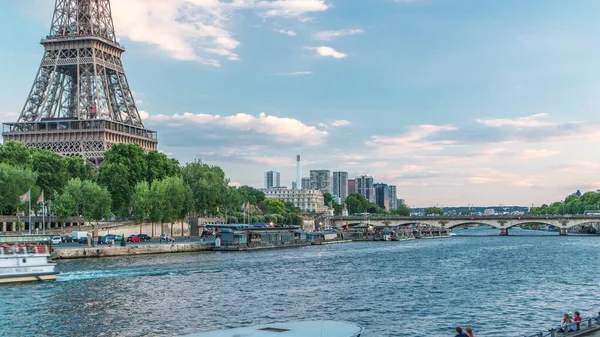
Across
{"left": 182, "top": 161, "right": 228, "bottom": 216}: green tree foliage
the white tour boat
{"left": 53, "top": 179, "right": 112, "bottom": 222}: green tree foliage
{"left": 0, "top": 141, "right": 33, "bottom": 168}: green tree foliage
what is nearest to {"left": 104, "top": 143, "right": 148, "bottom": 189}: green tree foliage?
{"left": 182, "top": 161, "right": 228, "bottom": 216}: green tree foliage

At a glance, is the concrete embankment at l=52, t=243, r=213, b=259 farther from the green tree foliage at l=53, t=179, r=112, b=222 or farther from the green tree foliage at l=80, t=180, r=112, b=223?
the green tree foliage at l=53, t=179, r=112, b=222

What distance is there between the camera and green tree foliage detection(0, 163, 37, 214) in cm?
9725

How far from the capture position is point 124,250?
88.6m

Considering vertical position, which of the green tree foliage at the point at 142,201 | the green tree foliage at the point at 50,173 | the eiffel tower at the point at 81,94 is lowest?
the green tree foliage at the point at 142,201

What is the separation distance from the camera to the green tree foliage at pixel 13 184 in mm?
97250

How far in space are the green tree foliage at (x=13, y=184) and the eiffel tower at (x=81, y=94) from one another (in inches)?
1764

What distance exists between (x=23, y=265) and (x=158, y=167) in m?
76.5

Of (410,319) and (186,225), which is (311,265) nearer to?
(410,319)

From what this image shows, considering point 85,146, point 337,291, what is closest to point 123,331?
point 337,291

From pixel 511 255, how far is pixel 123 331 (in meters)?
79.7

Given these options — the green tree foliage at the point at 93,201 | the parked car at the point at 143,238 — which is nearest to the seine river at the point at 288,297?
the green tree foliage at the point at 93,201

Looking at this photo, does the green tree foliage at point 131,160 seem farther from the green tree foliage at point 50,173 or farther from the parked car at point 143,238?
the parked car at point 143,238

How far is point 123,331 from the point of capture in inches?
1544

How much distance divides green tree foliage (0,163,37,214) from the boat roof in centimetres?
8015
